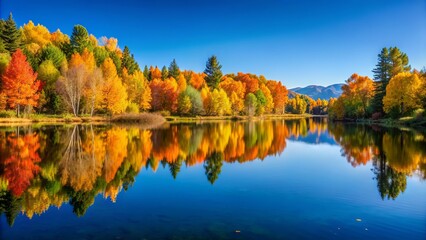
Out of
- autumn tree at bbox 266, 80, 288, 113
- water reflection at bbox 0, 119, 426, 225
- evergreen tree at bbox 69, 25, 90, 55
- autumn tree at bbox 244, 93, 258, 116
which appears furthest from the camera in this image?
autumn tree at bbox 266, 80, 288, 113

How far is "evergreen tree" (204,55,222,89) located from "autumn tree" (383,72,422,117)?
51770 millimetres

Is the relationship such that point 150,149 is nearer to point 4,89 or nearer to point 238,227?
point 238,227

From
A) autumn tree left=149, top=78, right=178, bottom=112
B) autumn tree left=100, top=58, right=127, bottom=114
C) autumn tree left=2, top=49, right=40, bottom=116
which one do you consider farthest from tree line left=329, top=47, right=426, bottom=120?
autumn tree left=2, top=49, right=40, bottom=116

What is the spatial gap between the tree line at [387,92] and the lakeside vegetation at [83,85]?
25.5 m

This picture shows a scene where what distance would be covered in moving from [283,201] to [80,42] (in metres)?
76.9

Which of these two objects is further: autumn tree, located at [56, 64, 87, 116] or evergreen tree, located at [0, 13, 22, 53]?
evergreen tree, located at [0, 13, 22, 53]

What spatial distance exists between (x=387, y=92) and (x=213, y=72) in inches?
2096

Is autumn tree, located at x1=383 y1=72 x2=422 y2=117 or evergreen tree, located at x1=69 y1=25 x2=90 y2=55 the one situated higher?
evergreen tree, located at x1=69 y1=25 x2=90 y2=55

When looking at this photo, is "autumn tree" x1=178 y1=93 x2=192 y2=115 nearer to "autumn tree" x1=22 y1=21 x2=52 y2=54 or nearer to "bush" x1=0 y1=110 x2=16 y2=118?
"bush" x1=0 y1=110 x2=16 y2=118

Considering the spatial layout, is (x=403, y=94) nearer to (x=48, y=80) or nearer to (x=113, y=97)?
(x=113, y=97)

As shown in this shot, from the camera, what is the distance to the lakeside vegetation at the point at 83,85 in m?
48.8

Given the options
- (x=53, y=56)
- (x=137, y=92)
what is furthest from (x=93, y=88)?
(x=53, y=56)

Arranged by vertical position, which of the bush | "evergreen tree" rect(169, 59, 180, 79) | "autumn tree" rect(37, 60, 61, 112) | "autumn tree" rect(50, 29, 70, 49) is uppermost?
"autumn tree" rect(50, 29, 70, 49)

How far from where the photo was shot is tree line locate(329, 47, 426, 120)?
5225 cm
